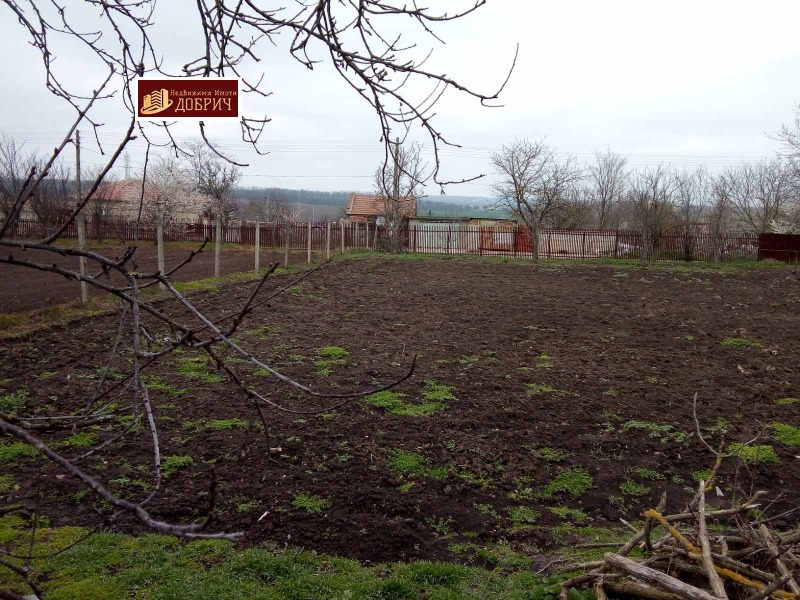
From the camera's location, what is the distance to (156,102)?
3328 millimetres

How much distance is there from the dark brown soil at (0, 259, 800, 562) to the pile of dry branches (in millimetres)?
281

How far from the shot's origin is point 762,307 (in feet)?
38.1

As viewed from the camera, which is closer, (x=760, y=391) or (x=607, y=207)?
(x=760, y=391)

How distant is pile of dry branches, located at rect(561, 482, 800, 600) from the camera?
2328 millimetres

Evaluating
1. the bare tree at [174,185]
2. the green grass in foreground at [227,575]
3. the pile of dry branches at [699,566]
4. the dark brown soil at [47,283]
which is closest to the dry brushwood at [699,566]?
the pile of dry branches at [699,566]

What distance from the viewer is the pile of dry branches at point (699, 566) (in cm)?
233

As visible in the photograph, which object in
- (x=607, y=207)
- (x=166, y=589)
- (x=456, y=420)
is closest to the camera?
(x=166, y=589)


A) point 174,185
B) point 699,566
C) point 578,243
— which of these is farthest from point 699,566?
point 174,185

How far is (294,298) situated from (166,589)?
909cm

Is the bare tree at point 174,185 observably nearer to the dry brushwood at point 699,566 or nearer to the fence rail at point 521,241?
the fence rail at point 521,241

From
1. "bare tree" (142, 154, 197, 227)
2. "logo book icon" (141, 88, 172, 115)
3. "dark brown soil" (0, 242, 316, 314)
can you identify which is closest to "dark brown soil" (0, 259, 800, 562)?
"logo book icon" (141, 88, 172, 115)

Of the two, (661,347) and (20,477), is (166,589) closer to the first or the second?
(20,477)

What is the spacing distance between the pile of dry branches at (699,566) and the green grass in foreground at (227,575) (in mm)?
214

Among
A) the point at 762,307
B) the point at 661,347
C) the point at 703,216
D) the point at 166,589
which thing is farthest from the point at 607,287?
the point at 703,216
